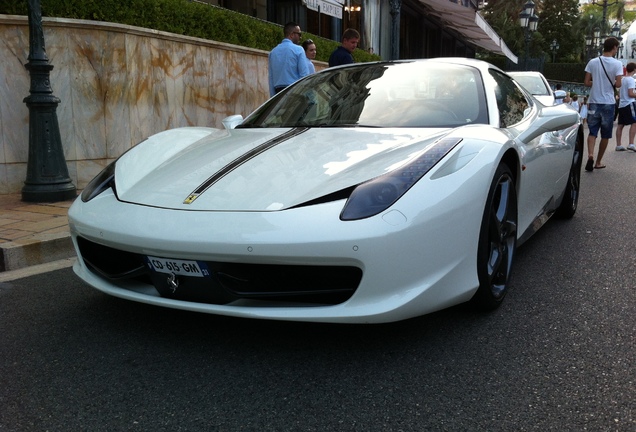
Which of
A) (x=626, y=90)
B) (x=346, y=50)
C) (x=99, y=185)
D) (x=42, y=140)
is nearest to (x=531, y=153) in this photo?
(x=99, y=185)

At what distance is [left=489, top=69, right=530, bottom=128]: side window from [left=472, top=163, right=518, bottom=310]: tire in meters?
0.43

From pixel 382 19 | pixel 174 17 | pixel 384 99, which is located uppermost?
pixel 174 17

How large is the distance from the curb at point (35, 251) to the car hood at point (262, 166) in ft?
3.82

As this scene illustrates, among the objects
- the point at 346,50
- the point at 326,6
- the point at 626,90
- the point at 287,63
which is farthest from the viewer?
the point at 326,6

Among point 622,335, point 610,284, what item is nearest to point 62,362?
point 622,335

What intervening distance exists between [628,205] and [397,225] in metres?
4.16

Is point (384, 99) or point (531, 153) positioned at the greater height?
point (384, 99)

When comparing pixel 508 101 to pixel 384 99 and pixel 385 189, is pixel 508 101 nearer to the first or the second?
pixel 384 99

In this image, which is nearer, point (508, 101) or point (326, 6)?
point (508, 101)

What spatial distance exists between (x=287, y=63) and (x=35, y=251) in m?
3.98

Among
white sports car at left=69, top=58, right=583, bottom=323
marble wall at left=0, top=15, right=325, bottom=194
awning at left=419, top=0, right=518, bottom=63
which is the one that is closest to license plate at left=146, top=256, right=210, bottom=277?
white sports car at left=69, top=58, right=583, bottom=323

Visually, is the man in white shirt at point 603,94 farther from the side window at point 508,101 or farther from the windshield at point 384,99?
the windshield at point 384,99

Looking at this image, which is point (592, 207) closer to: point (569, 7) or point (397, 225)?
point (397, 225)

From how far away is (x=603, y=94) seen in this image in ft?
26.8
